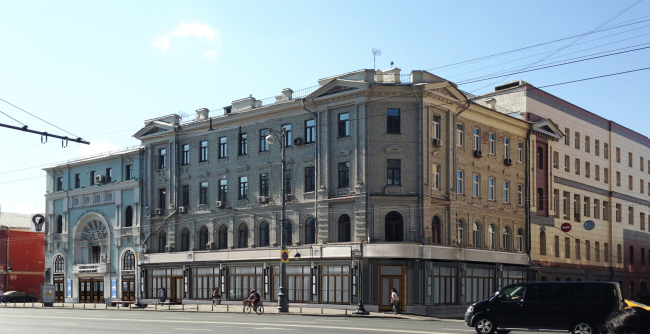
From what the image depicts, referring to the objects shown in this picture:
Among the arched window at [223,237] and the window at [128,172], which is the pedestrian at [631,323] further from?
the window at [128,172]

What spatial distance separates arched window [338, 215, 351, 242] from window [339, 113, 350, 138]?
194 inches

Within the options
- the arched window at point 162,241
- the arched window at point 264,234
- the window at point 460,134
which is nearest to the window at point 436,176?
the window at point 460,134

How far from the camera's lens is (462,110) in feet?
155

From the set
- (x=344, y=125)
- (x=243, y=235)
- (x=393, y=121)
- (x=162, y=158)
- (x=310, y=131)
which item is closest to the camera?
(x=393, y=121)

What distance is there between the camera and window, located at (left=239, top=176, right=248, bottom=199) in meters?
50.5

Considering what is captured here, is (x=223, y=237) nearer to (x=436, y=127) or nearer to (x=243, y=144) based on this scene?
(x=243, y=144)

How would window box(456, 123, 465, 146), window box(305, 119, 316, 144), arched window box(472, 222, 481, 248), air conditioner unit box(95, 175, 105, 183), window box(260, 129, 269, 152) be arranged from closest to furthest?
window box(305, 119, 316, 144)
window box(456, 123, 465, 146)
arched window box(472, 222, 481, 248)
window box(260, 129, 269, 152)
air conditioner unit box(95, 175, 105, 183)

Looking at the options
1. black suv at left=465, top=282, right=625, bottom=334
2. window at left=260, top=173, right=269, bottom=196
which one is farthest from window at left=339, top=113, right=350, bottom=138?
black suv at left=465, top=282, right=625, bottom=334

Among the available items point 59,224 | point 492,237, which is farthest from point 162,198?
point 492,237

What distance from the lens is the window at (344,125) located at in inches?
1764

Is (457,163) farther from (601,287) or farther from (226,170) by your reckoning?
(601,287)

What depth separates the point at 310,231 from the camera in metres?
46.6

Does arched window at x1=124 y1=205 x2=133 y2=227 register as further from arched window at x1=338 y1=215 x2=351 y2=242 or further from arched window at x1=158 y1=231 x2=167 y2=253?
arched window at x1=338 y1=215 x2=351 y2=242

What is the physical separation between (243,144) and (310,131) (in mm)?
6322
